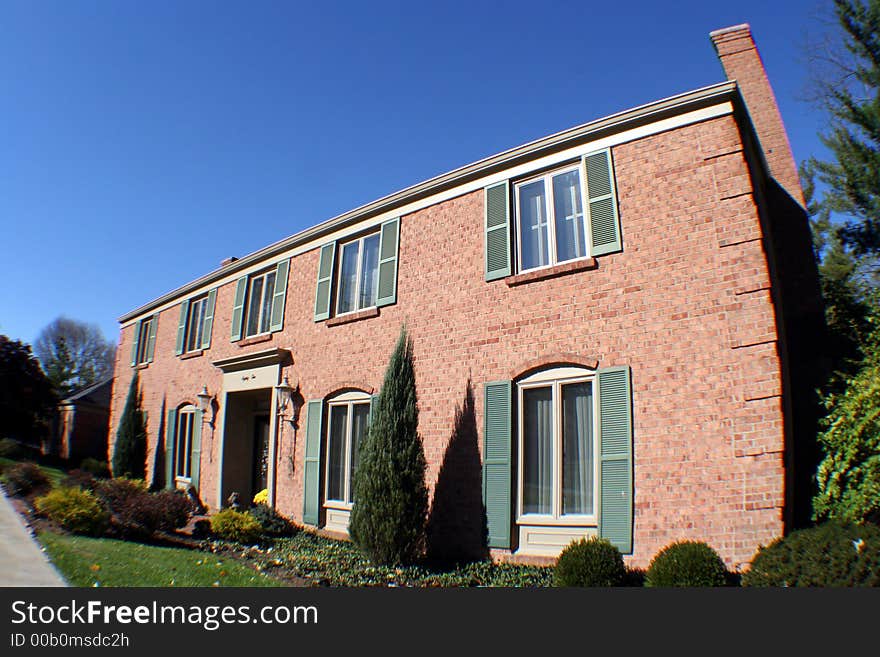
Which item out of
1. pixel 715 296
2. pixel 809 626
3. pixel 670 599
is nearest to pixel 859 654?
pixel 809 626

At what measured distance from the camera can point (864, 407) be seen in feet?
22.4

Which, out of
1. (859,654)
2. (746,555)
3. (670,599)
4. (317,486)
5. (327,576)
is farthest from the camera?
(317,486)

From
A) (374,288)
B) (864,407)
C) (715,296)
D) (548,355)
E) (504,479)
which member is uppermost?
(374,288)

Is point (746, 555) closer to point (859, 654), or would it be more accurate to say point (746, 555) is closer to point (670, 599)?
point (670, 599)

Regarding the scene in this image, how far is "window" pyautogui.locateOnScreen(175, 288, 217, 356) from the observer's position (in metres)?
17.1

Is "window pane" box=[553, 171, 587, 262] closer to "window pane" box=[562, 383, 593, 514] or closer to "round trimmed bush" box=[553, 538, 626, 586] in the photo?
"window pane" box=[562, 383, 593, 514]

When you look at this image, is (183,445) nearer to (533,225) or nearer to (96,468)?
(96,468)

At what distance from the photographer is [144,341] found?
2097cm

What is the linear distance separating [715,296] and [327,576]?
613 centimetres

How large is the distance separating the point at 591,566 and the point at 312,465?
22.2 ft

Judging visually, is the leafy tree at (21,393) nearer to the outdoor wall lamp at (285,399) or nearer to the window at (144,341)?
the window at (144,341)

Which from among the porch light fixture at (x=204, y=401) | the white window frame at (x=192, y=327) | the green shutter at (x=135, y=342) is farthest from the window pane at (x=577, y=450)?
the green shutter at (x=135, y=342)

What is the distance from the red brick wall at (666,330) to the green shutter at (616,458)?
12cm

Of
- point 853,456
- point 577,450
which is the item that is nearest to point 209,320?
point 577,450
